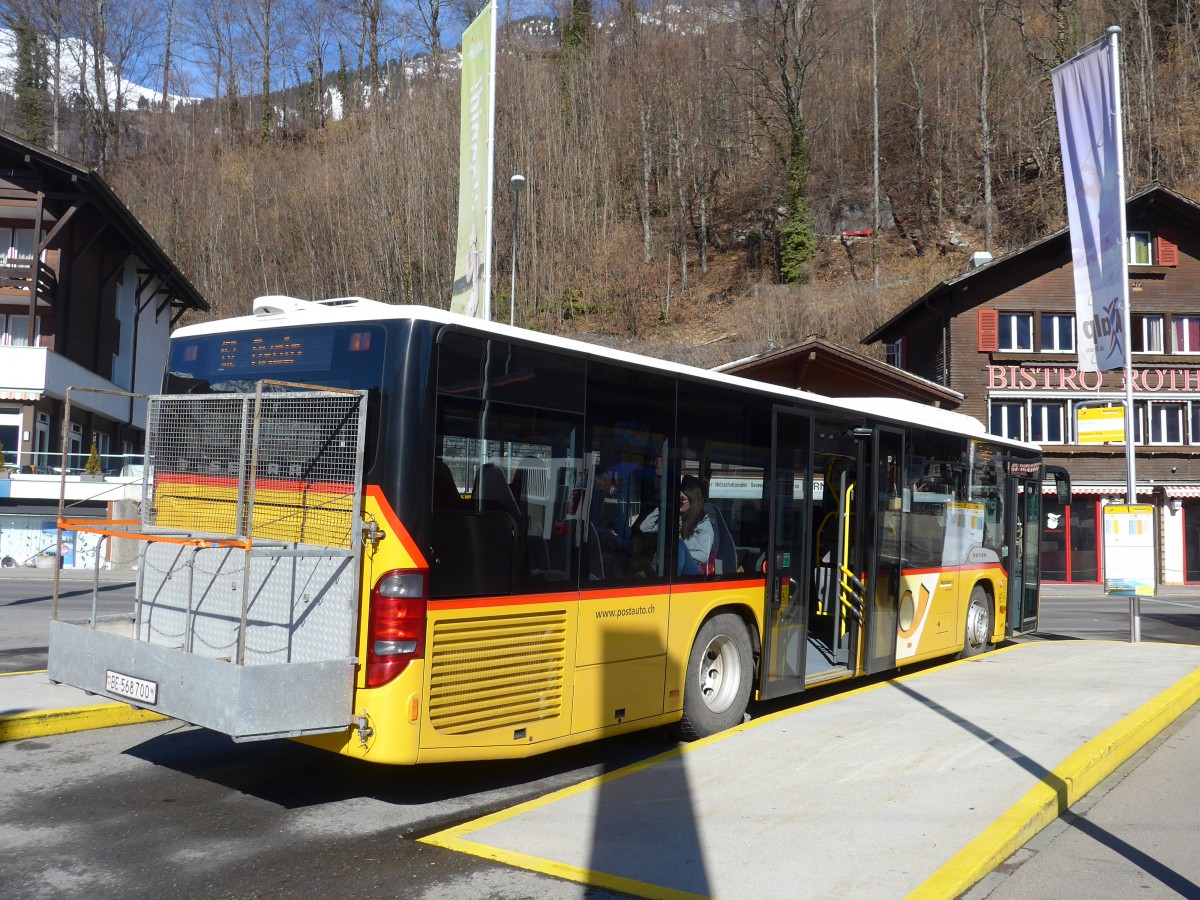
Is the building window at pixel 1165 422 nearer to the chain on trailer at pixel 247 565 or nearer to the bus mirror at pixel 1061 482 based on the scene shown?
the bus mirror at pixel 1061 482

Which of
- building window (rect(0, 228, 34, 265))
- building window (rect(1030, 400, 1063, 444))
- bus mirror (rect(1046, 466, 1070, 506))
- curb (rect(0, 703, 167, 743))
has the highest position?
building window (rect(0, 228, 34, 265))

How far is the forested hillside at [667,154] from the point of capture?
49438 mm

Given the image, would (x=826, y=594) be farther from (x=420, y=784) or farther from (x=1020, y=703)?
(x=420, y=784)

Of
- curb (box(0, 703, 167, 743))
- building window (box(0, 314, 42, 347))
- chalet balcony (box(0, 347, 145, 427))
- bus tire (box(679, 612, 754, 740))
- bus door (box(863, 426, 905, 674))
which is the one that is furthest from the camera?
building window (box(0, 314, 42, 347))

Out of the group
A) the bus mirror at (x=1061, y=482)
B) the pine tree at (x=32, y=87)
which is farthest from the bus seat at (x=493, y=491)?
the pine tree at (x=32, y=87)

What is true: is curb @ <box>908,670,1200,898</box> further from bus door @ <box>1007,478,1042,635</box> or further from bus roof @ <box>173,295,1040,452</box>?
bus door @ <box>1007,478,1042,635</box>

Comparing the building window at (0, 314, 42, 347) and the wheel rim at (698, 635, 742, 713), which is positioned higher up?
the building window at (0, 314, 42, 347)

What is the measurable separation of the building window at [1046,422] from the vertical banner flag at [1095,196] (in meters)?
21.7

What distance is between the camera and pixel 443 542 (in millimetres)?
6023

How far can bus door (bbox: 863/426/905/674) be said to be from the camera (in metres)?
10.5

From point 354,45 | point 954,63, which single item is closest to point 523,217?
point 354,45

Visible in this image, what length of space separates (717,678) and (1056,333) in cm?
3155

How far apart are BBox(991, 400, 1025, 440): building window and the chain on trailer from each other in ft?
106

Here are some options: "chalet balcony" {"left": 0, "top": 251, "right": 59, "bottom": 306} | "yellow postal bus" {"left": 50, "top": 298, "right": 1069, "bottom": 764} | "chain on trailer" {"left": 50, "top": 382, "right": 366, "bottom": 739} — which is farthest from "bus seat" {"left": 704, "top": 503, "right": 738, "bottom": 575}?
"chalet balcony" {"left": 0, "top": 251, "right": 59, "bottom": 306}
